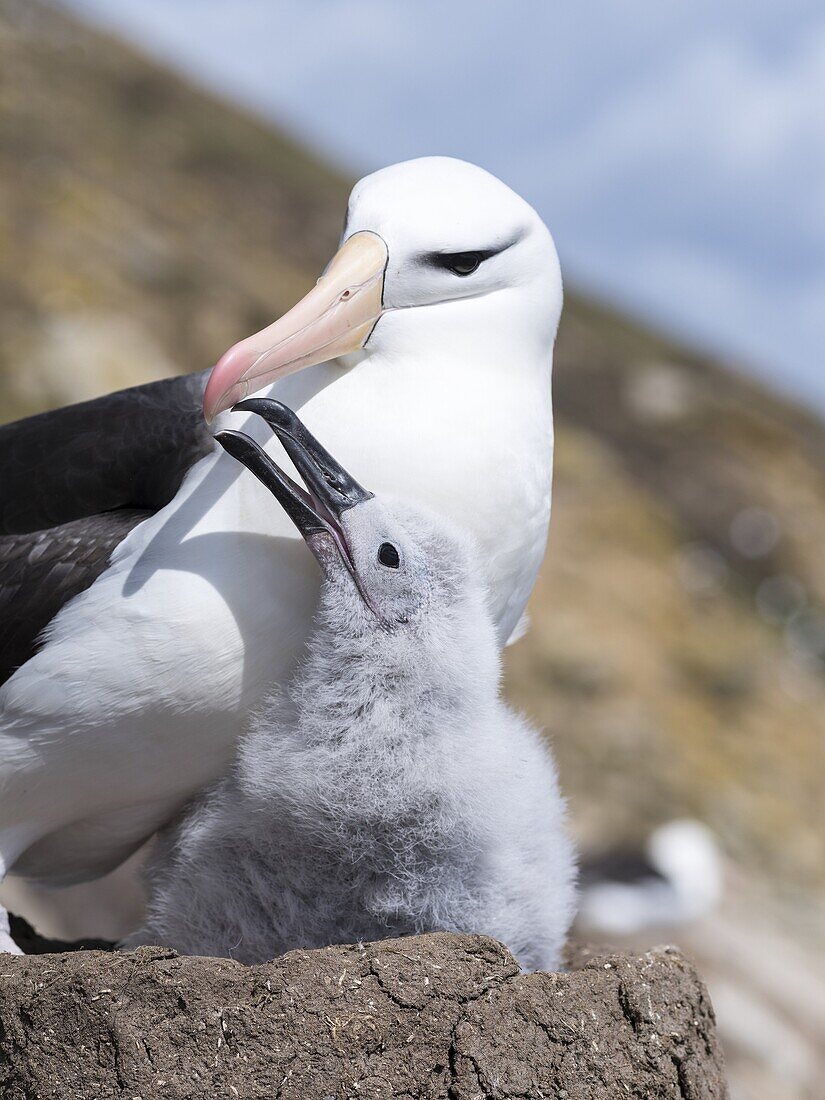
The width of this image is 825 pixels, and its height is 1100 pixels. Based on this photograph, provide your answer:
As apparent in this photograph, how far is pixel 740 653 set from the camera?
547 inches

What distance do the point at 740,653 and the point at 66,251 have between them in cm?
796

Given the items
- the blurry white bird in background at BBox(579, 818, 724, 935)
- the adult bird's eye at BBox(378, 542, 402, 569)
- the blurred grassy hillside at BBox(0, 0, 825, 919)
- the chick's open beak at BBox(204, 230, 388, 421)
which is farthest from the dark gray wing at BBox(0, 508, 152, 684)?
the blurry white bird in background at BBox(579, 818, 724, 935)

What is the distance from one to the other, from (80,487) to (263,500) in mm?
566

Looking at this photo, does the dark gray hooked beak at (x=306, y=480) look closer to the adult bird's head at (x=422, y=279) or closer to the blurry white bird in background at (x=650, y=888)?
the adult bird's head at (x=422, y=279)

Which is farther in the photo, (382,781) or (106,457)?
(106,457)

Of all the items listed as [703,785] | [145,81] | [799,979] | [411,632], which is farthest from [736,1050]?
[145,81]

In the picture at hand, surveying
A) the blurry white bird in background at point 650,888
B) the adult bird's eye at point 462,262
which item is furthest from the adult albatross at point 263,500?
the blurry white bird in background at point 650,888

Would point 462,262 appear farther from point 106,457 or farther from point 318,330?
point 106,457

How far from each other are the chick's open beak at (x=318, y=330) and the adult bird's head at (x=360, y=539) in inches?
2.3

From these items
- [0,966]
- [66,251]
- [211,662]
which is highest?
[211,662]

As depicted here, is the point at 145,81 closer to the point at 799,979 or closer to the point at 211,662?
the point at 799,979

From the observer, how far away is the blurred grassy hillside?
38.9 feet

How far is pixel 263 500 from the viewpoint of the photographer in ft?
9.23

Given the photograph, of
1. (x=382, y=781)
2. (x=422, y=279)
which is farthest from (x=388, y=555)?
(x=422, y=279)
